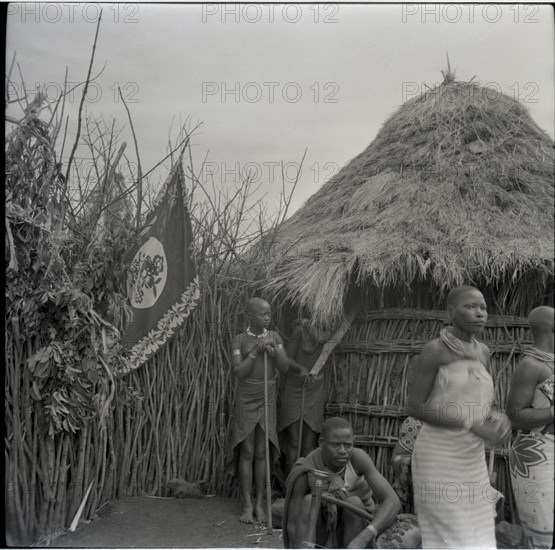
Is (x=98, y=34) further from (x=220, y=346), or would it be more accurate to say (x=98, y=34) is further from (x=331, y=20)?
(x=220, y=346)

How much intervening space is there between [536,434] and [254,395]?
1.85 metres

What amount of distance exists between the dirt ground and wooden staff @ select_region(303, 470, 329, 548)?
0.71 meters

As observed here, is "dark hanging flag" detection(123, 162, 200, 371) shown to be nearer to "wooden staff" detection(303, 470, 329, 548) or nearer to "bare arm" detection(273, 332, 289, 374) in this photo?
"bare arm" detection(273, 332, 289, 374)

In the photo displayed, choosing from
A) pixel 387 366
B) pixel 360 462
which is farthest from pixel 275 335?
pixel 360 462

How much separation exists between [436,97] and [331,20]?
111 cm

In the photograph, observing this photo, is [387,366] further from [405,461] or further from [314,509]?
[314,509]

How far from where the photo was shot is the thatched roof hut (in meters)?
4.68

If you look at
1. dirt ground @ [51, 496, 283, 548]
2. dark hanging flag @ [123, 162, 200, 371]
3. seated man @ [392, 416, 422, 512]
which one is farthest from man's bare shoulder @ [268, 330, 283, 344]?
dirt ground @ [51, 496, 283, 548]

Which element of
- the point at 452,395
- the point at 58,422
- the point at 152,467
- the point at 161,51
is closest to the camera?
the point at 452,395

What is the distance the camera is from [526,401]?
419cm

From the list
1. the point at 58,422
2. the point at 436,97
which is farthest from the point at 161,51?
the point at 58,422

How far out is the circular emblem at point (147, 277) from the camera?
16.6ft

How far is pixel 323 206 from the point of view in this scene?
5531mm

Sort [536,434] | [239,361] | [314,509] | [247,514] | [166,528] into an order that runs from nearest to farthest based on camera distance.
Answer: [314,509]
[536,434]
[166,528]
[247,514]
[239,361]
